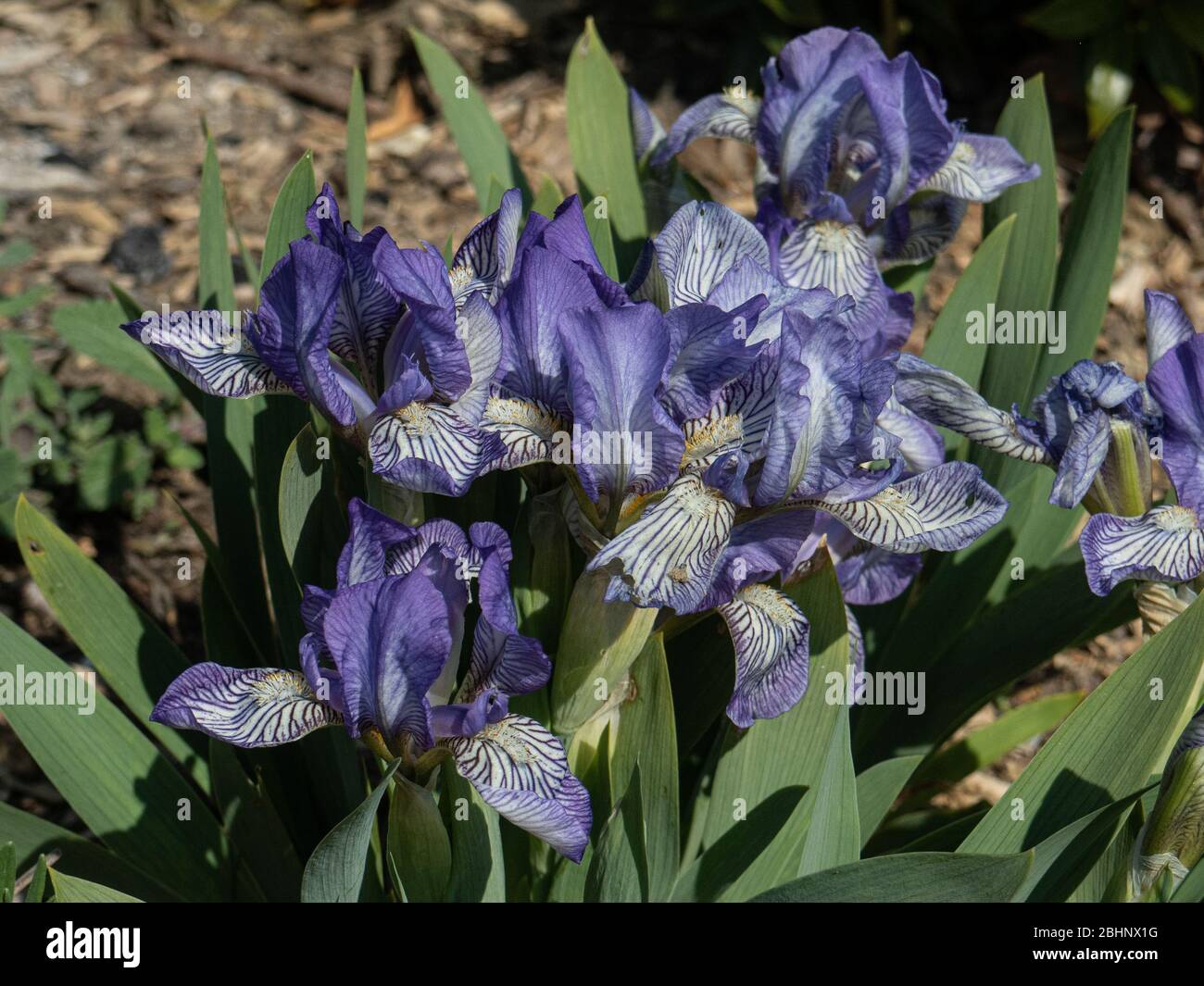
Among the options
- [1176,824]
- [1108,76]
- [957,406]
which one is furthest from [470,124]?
[1108,76]

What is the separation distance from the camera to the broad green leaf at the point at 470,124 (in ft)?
6.55

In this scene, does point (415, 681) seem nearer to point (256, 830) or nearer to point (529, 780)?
point (529, 780)

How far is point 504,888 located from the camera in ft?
4.58

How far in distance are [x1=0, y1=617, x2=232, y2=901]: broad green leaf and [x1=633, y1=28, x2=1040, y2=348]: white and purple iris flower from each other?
1022 millimetres

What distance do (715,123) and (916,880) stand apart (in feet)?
3.83

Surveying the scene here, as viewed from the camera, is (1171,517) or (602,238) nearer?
(1171,517)

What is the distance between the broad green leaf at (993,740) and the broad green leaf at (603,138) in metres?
1.01

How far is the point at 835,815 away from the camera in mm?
1254

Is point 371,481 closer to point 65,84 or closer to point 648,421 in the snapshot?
point 648,421

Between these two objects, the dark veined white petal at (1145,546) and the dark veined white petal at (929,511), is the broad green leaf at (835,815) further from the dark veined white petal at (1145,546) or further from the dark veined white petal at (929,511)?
the dark veined white petal at (1145,546)

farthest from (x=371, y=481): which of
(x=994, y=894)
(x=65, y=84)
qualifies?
(x=65, y=84)

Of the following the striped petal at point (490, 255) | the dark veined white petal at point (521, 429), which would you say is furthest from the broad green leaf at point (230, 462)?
the dark veined white petal at point (521, 429)

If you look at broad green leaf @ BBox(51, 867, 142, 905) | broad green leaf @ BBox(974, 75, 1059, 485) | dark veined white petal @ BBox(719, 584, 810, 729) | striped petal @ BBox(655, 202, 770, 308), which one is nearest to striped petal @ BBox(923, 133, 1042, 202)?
broad green leaf @ BBox(974, 75, 1059, 485)

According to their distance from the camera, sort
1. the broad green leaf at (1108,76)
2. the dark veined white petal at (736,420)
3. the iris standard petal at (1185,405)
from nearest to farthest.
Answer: the dark veined white petal at (736,420) < the iris standard petal at (1185,405) < the broad green leaf at (1108,76)
